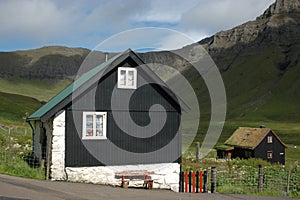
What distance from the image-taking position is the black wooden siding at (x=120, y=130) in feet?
70.1

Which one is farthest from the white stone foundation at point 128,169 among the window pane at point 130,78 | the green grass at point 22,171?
the window pane at point 130,78

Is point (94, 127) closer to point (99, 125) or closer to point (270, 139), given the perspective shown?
point (99, 125)

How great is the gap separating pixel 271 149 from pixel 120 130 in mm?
51231

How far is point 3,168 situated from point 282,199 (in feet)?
44.0

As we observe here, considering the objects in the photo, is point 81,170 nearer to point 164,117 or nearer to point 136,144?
point 136,144

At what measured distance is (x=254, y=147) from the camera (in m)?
64.7

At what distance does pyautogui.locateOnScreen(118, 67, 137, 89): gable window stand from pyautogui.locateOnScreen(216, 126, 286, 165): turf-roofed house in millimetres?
45740

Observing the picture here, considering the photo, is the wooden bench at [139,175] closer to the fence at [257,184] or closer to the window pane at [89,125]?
the window pane at [89,125]

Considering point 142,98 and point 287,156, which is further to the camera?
point 287,156

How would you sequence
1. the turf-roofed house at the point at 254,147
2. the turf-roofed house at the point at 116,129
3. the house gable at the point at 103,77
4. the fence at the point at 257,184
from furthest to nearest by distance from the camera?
the turf-roofed house at the point at 254,147 → the fence at the point at 257,184 → the turf-roofed house at the point at 116,129 → the house gable at the point at 103,77

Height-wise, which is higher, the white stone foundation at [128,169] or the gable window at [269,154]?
the white stone foundation at [128,169]

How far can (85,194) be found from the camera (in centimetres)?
1569

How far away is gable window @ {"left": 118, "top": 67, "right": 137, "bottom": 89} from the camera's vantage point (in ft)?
74.5

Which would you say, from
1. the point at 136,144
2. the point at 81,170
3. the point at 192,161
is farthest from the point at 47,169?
the point at 192,161
